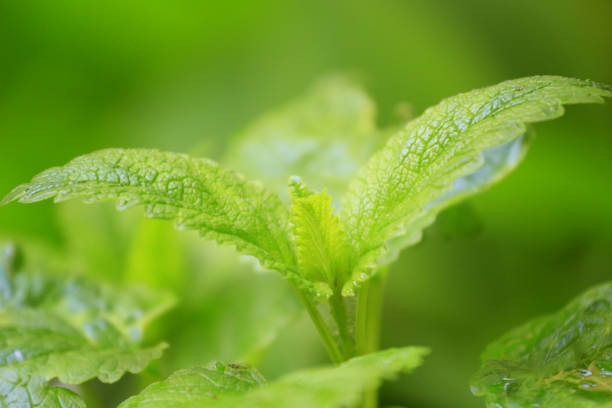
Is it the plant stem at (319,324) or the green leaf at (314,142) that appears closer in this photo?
the plant stem at (319,324)

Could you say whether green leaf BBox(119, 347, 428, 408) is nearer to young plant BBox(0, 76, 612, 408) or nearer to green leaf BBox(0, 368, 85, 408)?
young plant BBox(0, 76, 612, 408)

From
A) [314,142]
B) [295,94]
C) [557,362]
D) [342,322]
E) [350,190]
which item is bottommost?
[557,362]

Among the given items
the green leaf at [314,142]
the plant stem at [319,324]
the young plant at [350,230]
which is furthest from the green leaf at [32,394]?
the green leaf at [314,142]

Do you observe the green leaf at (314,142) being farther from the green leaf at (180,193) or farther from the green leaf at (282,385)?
the green leaf at (282,385)

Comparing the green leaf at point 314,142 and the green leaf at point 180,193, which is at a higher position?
the green leaf at point 314,142

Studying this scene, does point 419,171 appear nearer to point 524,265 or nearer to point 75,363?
point 75,363

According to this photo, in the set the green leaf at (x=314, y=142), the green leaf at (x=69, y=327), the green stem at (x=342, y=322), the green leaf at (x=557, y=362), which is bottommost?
the green leaf at (x=557, y=362)

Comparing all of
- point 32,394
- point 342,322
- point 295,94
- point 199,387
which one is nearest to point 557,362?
point 342,322

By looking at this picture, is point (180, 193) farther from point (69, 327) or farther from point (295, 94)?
point (295, 94)
